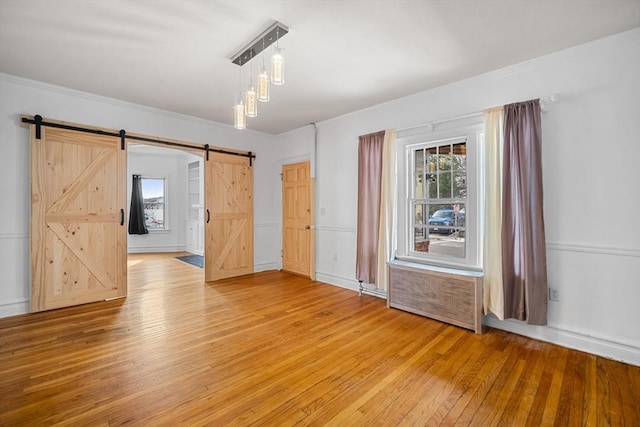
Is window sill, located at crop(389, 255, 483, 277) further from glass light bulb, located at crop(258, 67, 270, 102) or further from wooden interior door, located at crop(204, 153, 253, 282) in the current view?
wooden interior door, located at crop(204, 153, 253, 282)

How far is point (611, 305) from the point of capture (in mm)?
2568

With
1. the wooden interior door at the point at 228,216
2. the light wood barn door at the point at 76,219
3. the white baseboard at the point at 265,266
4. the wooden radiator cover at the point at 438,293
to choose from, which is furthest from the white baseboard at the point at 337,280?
the light wood barn door at the point at 76,219

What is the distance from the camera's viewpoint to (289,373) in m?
2.28

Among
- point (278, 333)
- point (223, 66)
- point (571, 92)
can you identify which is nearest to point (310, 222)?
point (278, 333)

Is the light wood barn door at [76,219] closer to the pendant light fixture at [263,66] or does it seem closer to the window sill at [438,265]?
the pendant light fixture at [263,66]

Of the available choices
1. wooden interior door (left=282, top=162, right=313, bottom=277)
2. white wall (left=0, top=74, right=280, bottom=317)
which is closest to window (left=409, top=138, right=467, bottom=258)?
wooden interior door (left=282, top=162, right=313, bottom=277)

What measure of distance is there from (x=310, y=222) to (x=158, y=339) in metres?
3.05

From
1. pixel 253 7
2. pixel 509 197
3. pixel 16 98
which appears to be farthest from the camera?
pixel 16 98

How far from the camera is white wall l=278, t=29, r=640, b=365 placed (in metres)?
2.48

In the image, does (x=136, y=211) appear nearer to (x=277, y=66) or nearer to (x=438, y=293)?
(x=277, y=66)

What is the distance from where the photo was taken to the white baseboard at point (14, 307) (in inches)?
133

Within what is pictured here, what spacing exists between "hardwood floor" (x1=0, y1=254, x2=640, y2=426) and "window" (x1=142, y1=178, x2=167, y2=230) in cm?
525

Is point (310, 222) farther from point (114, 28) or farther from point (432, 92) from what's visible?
point (114, 28)

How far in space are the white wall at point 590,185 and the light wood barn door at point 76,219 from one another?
4.85 meters
